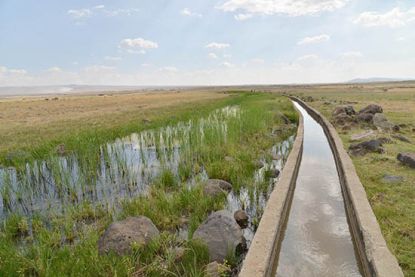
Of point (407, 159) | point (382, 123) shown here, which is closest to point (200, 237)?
point (407, 159)

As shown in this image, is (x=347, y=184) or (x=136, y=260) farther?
(x=347, y=184)

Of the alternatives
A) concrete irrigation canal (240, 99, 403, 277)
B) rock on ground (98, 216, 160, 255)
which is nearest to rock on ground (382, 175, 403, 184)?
concrete irrigation canal (240, 99, 403, 277)

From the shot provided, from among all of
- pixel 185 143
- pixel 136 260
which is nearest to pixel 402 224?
pixel 136 260

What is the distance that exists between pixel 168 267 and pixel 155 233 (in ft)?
2.46

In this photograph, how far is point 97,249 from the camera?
13.9ft

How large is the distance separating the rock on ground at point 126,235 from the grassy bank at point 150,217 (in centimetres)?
12

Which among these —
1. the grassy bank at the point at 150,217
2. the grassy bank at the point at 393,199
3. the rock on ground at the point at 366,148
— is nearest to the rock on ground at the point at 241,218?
the grassy bank at the point at 150,217

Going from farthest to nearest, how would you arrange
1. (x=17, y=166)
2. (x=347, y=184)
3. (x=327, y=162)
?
(x=327, y=162) → (x=17, y=166) → (x=347, y=184)

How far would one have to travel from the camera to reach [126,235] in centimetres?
434

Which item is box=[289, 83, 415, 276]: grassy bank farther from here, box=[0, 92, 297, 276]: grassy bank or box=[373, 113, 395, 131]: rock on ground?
box=[373, 113, 395, 131]: rock on ground

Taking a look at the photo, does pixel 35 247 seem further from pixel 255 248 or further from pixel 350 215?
pixel 350 215

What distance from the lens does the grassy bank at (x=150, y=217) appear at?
153 inches

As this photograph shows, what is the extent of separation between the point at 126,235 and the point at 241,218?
1.87m

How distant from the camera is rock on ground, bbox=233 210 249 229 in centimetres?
536
